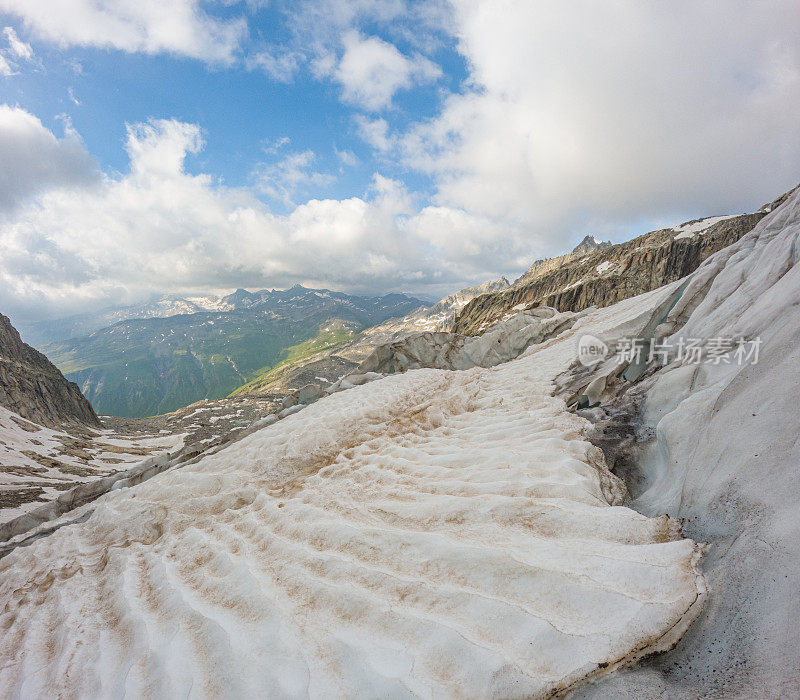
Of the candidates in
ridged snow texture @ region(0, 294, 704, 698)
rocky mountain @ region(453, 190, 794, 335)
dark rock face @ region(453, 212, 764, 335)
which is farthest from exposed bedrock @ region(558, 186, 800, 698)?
dark rock face @ region(453, 212, 764, 335)

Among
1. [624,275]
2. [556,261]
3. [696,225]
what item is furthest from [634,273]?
[556,261]

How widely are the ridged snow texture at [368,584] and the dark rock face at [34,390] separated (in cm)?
7279

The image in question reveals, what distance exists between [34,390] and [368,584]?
8787cm

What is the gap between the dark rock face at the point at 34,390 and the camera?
5741 centimetres

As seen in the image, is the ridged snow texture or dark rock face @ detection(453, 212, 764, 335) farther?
dark rock face @ detection(453, 212, 764, 335)

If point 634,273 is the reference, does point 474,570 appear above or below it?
below

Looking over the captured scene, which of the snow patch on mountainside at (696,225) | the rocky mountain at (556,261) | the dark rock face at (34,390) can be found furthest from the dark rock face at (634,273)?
the dark rock face at (34,390)

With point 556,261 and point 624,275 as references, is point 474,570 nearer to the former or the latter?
point 624,275

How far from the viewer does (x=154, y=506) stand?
838 centimetres

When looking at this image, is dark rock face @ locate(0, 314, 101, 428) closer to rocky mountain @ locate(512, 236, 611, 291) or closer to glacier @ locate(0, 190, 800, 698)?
glacier @ locate(0, 190, 800, 698)

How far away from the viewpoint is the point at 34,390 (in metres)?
62.7

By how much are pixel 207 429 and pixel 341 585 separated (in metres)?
83.1

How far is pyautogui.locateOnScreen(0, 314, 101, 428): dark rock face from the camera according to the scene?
5741 centimetres

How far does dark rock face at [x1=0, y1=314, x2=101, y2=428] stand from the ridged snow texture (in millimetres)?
72793
